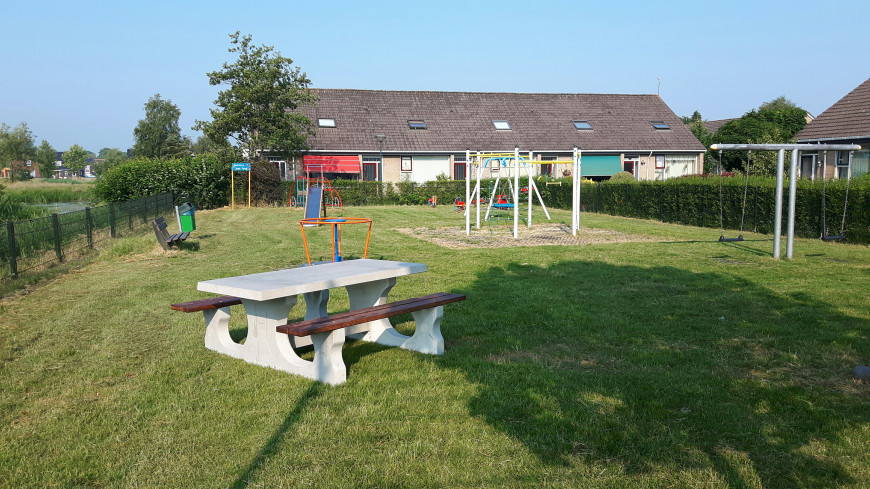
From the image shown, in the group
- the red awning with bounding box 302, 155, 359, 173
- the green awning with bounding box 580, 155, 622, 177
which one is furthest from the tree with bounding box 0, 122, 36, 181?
the green awning with bounding box 580, 155, 622, 177

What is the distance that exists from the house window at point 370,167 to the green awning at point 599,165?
12309 millimetres

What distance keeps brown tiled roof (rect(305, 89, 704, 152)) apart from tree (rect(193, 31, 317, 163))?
467cm

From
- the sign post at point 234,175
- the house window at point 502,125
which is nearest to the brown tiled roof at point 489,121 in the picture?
the house window at point 502,125

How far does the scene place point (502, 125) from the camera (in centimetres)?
4231

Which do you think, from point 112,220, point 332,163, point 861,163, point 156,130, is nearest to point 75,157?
point 156,130

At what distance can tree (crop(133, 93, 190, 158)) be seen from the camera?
281 ft

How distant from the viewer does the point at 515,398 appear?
482 centimetres

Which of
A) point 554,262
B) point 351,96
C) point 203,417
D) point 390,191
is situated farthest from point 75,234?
point 351,96

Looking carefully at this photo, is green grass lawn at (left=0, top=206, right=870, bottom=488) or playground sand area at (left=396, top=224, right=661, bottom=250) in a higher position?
playground sand area at (left=396, top=224, right=661, bottom=250)

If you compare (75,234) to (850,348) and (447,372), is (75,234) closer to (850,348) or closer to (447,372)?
(447,372)

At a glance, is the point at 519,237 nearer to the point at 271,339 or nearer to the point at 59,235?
the point at 59,235

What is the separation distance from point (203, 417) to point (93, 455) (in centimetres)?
73

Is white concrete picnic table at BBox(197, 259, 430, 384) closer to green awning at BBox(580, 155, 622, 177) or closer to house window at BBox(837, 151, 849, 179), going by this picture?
house window at BBox(837, 151, 849, 179)

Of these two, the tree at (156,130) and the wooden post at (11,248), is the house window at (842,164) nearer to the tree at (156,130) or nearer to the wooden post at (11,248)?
the wooden post at (11,248)
